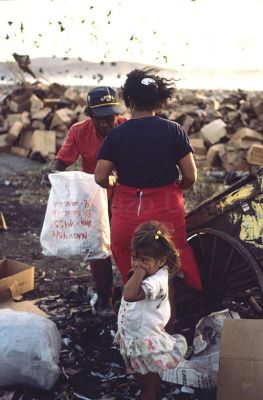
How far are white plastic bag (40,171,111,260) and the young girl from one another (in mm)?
1037

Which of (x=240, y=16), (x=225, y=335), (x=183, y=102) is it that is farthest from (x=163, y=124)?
(x=183, y=102)

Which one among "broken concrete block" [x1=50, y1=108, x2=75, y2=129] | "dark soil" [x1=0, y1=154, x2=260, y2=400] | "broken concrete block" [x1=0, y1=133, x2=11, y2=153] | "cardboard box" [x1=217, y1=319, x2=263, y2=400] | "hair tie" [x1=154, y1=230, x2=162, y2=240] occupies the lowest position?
"dark soil" [x1=0, y1=154, x2=260, y2=400]

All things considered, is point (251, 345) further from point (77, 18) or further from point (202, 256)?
point (77, 18)

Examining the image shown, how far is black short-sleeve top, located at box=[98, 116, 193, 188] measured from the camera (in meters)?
3.32

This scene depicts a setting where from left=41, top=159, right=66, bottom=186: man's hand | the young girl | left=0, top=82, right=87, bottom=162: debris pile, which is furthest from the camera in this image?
left=0, top=82, right=87, bottom=162: debris pile

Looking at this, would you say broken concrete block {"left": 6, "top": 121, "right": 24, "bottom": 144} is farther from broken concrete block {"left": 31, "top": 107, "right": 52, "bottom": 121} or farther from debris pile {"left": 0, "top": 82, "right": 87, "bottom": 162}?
broken concrete block {"left": 31, "top": 107, "right": 52, "bottom": 121}

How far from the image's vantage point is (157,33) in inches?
373

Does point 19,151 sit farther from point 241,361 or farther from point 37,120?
point 241,361

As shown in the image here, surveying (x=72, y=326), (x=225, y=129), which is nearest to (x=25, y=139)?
(x=225, y=129)

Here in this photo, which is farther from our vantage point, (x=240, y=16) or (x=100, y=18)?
(x=100, y=18)

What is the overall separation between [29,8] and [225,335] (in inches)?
312

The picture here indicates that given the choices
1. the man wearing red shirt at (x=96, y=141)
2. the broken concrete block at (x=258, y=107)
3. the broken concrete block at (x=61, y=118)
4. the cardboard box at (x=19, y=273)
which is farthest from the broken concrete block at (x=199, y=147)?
the man wearing red shirt at (x=96, y=141)

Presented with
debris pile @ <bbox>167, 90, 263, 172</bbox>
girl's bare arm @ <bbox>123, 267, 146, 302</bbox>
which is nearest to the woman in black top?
girl's bare arm @ <bbox>123, 267, 146, 302</bbox>

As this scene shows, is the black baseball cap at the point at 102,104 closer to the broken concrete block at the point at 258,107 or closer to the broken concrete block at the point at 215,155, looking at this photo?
the broken concrete block at the point at 215,155
